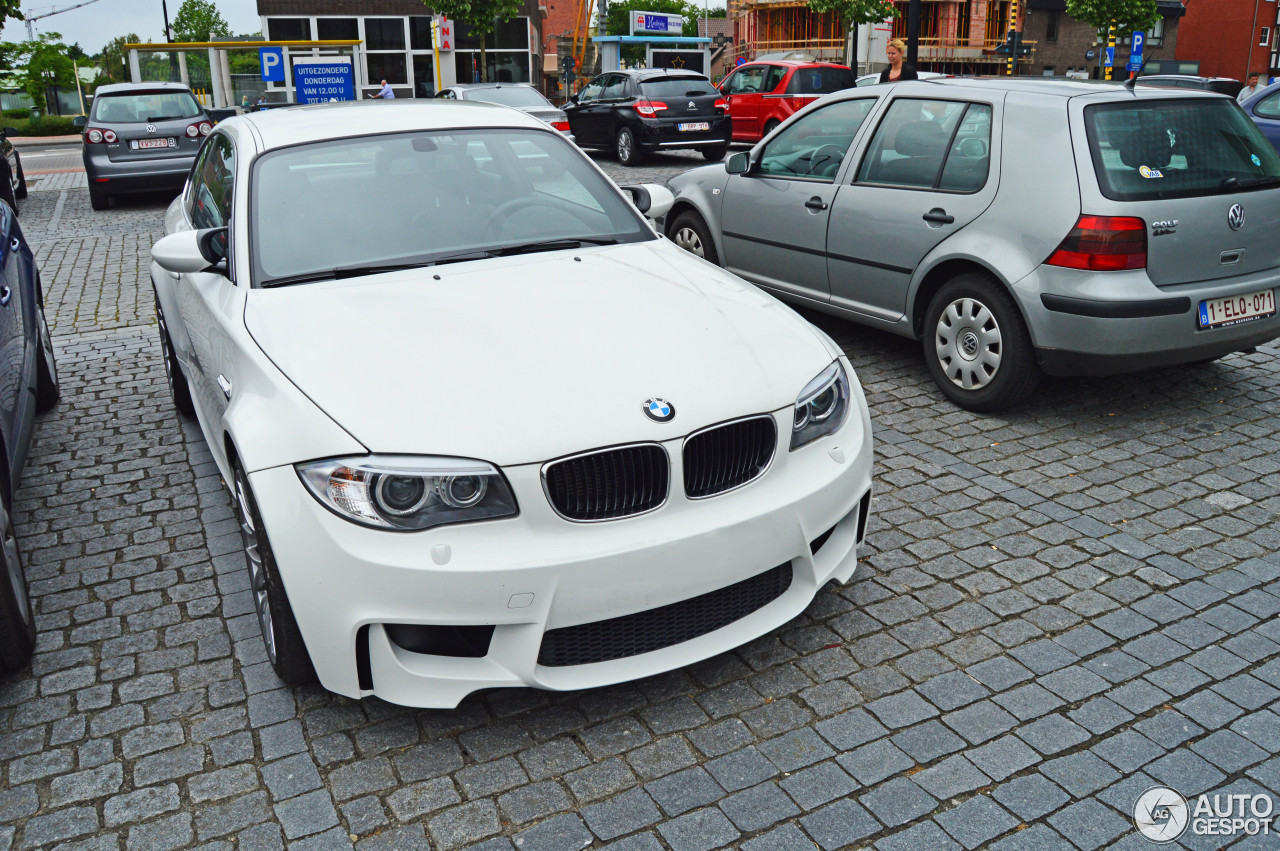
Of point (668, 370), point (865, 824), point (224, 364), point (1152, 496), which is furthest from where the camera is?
point (1152, 496)

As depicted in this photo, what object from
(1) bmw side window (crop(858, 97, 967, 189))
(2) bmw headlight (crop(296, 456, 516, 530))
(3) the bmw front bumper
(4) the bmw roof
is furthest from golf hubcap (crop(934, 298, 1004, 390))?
(2) bmw headlight (crop(296, 456, 516, 530))

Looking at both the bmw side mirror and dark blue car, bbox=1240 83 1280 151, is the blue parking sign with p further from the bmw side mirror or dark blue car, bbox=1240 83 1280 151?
the bmw side mirror

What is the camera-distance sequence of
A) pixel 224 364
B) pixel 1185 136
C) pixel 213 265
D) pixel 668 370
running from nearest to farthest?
pixel 668 370 → pixel 224 364 → pixel 213 265 → pixel 1185 136

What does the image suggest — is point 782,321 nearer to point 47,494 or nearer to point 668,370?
point 668,370

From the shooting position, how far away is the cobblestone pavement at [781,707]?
2.75 metres

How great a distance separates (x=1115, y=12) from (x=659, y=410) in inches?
1988

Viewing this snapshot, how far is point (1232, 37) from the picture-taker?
67.6 meters

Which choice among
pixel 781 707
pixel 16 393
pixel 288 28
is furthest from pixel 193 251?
pixel 288 28

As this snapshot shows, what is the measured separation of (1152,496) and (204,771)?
12.8 feet

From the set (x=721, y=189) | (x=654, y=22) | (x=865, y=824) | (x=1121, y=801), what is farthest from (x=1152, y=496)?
(x=654, y=22)

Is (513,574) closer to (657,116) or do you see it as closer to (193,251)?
(193,251)

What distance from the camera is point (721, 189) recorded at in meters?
7.34

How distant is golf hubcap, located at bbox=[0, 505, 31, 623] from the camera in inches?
130

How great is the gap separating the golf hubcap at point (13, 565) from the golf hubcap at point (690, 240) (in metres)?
5.15
